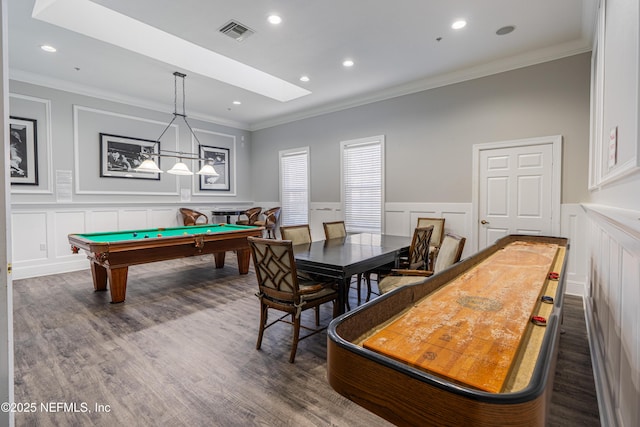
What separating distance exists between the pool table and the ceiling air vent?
261cm

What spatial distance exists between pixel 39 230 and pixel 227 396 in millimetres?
5140

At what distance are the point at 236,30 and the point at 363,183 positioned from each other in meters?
3.48

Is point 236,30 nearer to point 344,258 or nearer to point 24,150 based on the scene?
point 344,258

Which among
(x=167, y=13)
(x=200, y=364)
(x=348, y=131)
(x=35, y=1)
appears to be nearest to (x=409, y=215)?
(x=348, y=131)

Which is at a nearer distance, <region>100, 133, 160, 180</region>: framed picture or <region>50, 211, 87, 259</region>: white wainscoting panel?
<region>50, 211, 87, 259</region>: white wainscoting panel

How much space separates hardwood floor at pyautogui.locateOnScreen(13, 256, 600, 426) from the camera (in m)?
1.79

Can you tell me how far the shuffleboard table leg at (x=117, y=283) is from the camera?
3.56m

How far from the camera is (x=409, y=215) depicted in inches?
212

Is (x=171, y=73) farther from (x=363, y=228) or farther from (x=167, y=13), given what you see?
(x=363, y=228)

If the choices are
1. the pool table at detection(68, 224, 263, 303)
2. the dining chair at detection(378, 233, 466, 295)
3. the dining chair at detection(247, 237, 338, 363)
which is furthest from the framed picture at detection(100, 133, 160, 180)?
the dining chair at detection(378, 233, 466, 295)

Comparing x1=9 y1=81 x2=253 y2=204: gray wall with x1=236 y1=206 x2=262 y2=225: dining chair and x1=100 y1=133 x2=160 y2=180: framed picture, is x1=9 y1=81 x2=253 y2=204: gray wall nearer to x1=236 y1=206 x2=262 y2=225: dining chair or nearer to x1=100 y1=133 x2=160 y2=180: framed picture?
x1=100 y1=133 x2=160 y2=180: framed picture

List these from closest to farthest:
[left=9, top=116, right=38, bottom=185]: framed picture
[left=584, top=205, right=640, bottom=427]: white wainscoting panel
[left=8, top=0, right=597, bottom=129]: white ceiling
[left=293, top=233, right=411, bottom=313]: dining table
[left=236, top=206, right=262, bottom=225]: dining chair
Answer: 1. [left=584, top=205, right=640, bottom=427]: white wainscoting panel
2. [left=293, top=233, right=411, bottom=313]: dining table
3. [left=8, top=0, right=597, bottom=129]: white ceiling
4. [left=9, top=116, right=38, bottom=185]: framed picture
5. [left=236, top=206, right=262, bottom=225]: dining chair

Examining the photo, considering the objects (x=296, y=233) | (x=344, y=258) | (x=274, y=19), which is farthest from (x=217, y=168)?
(x=344, y=258)

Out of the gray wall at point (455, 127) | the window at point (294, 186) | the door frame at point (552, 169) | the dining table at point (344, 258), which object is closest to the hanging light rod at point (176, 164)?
the window at point (294, 186)
